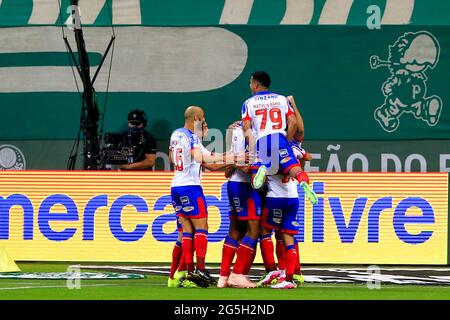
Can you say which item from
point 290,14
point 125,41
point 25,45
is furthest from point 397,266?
point 25,45

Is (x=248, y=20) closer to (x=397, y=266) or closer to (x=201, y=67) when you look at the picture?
(x=201, y=67)

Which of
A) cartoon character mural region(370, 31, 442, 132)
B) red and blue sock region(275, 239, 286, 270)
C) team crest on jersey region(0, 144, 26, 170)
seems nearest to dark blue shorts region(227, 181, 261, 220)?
red and blue sock region(275, 239, 286, 270)

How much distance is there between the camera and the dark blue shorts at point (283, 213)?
46.5ft

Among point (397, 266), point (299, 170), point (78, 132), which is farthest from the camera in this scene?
point (78, 132)

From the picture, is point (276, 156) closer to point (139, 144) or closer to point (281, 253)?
point (281, 253)

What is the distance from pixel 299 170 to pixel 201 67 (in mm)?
7115

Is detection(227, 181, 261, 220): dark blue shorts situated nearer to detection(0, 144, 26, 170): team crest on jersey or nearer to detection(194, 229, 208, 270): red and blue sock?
detection(194, 229, 208, 270): red and blue sock

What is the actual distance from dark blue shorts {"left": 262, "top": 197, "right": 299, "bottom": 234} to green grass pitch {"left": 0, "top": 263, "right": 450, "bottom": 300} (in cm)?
72

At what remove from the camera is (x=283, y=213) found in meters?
14.2

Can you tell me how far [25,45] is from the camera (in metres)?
20.9

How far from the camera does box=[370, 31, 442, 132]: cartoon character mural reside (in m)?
20.5

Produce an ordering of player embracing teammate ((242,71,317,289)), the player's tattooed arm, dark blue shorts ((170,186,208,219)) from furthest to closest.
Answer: dark blue shorts ((170,186,208,219)), the player's tattooed arm, player embracing teammate ((242,71,317,289))

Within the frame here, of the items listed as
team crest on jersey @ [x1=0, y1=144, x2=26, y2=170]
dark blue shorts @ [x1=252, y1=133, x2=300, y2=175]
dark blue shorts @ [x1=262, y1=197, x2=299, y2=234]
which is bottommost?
dark blue shorts @ [x1=262, y1=197, x2=299, y2=234]

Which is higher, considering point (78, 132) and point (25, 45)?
point (25, 45)
